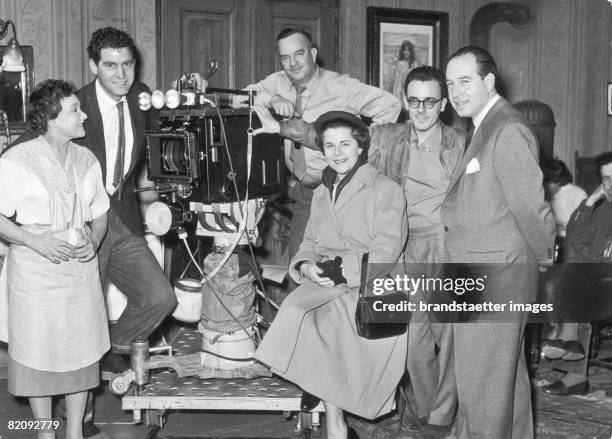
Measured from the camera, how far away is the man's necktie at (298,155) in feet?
15.4

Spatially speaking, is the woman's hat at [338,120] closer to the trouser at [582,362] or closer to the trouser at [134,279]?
the trouser at [134,279]

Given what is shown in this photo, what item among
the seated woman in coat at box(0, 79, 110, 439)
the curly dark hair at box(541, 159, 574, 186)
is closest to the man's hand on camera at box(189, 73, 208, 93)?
the seated woman in coat at box(0, 79, 110, 439)

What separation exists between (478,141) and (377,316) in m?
0.91

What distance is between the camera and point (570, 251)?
5.50 meters

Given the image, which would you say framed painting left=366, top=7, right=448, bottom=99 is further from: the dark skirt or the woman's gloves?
the dark skirt

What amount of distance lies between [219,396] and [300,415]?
17.2 inches

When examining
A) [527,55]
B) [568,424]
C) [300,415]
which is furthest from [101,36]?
[527,55]

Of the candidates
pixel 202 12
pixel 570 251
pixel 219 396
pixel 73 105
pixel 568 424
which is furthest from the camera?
pixel 202 12

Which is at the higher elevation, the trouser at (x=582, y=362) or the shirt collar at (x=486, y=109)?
the shirt collar at (x=486, y=109)

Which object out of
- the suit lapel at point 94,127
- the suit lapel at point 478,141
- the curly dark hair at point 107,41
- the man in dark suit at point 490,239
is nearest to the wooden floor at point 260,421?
the man in dark suit at point 490,239

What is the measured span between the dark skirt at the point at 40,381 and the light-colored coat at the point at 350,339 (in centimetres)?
88

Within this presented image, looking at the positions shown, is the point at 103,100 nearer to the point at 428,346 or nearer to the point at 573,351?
the point at 428,346

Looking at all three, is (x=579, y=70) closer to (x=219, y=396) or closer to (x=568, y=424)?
(x=568, y=424)

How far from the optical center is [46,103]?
12.5ft
